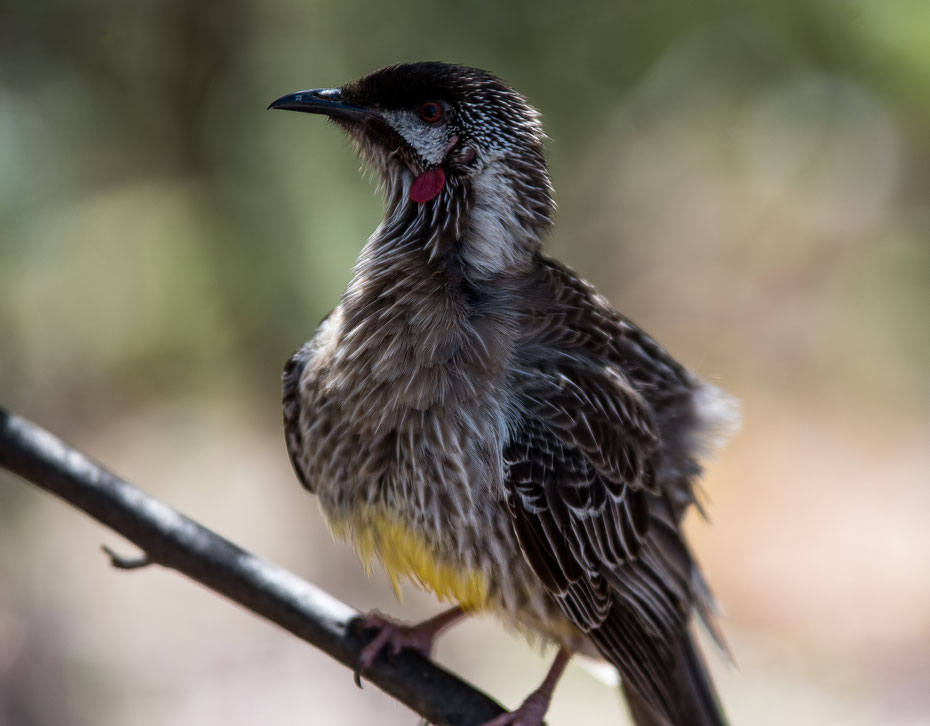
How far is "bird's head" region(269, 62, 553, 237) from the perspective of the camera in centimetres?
326

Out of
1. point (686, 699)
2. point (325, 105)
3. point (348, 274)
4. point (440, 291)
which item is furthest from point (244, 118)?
point (686, 699)

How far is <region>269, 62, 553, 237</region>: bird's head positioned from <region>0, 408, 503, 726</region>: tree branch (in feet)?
4.28

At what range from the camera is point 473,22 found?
547 cm

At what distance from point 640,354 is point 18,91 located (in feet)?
12.2

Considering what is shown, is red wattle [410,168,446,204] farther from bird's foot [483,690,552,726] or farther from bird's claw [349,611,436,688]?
bird's foot [483,690,552,726]

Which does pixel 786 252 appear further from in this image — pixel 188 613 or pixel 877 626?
pixel 188 613

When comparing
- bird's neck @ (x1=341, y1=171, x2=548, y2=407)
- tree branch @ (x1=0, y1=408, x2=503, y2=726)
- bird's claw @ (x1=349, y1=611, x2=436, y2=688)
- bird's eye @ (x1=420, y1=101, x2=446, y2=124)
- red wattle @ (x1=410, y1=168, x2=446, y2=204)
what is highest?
bird's eye @ (x1=420, y1=101, x2=446, y2=124)

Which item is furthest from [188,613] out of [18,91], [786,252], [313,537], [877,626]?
[786,252]

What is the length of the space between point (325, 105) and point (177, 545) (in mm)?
1471

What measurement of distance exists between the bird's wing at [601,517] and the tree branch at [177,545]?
0.51 meters

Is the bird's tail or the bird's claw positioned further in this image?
the bird's tail

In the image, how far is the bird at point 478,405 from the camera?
3170mm

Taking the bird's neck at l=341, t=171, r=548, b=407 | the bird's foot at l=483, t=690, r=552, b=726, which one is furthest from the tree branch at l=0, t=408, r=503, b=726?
the bird's neck at l=341, t=171, r=548, b=407

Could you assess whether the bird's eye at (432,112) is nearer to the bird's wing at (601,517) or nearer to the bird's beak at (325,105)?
the bird's beak at (325,105)
